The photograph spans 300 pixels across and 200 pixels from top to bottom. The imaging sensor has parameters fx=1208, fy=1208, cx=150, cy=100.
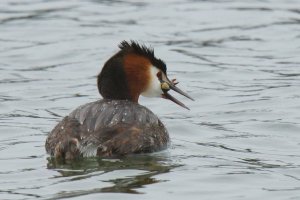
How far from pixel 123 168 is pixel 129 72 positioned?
4.28 ft

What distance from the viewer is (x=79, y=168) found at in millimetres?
10320

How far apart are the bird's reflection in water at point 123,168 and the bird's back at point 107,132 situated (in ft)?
0.23

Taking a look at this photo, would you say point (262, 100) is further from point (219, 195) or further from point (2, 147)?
point (219, 195)

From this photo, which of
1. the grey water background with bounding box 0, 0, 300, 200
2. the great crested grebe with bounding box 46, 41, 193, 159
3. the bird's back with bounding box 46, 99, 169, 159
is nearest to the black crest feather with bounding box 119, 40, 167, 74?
the great crested grebe with bounding box 46, 41, 193, 159

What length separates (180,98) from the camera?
14500mm

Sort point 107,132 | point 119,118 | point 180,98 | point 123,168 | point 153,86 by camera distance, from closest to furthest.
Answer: point 123,168 → point 107,132 → point 119,118 → point 153,86 → point 180,98

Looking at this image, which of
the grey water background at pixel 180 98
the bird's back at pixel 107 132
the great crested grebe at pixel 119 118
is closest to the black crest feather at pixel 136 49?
the great crested grebe at pixel 119 118

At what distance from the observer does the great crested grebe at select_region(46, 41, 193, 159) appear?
10422 mm

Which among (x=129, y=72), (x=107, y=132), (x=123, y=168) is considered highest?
(x=129, y=72)

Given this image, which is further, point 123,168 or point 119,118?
point 119,118

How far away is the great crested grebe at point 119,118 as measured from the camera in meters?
10.4

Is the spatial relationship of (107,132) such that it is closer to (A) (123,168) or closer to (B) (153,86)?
(A) (123,168)

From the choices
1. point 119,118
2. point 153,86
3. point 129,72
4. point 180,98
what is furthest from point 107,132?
point 180,98

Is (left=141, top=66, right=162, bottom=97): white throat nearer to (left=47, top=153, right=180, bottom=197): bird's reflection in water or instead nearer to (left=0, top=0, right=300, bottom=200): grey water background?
(left=0, top=0, right=300, bottom=200): grey water background
